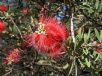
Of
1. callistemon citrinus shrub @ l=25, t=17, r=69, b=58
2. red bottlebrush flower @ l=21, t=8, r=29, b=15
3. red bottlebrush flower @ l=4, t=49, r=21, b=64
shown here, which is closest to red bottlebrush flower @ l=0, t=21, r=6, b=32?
red bottlebrush flower @ l=4, t=49, r=21, b=64

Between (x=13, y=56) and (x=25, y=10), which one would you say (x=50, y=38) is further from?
(x=25, y=10)

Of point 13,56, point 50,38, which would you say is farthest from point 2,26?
point 50,38

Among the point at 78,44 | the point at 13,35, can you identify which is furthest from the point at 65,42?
the point at 13,35

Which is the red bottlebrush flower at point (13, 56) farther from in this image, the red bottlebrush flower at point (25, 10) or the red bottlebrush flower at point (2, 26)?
the red bottlebrush flower at point (25, 10)

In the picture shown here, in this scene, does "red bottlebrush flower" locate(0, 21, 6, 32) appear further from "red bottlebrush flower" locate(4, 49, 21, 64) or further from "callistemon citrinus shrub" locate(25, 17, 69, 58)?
"callistemon citrinus shrub" locate(25, 17, 69, 58)

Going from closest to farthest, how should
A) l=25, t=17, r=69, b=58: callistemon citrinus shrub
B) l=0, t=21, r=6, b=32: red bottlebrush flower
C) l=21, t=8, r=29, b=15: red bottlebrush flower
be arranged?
l=25, t=17, r=69, b=58: callistemon citrinus shrub, l=0, t=21, r=6, b=32: red bottlebrush flower, l=21, t=8, r=29, b=15: red bottlebrush flower

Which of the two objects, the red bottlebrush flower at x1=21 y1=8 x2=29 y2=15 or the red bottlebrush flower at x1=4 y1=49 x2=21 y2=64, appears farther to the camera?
the red bottlebrush flower at x1=21 y1=8 x2=29 y2=15

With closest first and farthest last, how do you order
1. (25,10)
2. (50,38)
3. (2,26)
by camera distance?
(50,38), (2,26), (25,10)

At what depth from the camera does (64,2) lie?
2.69m

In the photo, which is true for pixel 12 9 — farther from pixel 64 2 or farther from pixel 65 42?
pixel 65 42

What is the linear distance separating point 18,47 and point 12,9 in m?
0.60

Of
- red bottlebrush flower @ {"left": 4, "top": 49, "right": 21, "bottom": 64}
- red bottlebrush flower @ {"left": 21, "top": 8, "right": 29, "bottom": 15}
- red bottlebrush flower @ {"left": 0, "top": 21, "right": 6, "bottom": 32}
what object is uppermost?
red bottlebrush flower @ {"left": 21, "top": 8, "right": 29, "bottom": 15}

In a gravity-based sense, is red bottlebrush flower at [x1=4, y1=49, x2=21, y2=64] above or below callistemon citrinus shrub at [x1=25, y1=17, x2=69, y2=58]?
below

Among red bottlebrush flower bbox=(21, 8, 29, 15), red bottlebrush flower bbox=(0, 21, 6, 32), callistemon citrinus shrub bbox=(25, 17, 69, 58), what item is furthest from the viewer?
red bottlebrush flower bbox=(21, 8, 29, 15)
